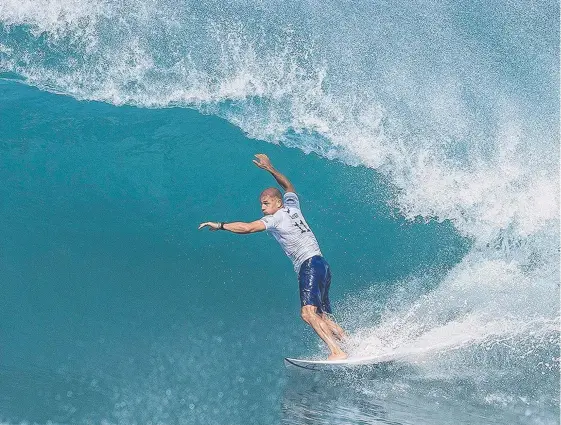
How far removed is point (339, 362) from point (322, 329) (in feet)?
1.18

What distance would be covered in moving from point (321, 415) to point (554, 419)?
7.84ft

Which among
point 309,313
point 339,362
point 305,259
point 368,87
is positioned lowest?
point 339,362

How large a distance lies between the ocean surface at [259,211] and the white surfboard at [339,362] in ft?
0.42

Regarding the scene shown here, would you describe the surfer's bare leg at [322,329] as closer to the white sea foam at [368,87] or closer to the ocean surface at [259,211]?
the ocean surface at [259,211]

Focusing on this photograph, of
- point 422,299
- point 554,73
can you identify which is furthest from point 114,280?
point 554,73

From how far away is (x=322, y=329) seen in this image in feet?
22.3

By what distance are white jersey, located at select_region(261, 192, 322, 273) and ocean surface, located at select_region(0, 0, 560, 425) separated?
1.14 m

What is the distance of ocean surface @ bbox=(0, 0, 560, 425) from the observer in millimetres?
7168

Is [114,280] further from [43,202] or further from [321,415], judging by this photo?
[321,415]

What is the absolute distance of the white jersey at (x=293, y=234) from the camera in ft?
22.2

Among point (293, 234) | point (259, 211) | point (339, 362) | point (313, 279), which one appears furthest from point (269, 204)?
point (259, 211)

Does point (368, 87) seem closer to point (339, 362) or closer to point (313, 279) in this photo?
point (313, 279)

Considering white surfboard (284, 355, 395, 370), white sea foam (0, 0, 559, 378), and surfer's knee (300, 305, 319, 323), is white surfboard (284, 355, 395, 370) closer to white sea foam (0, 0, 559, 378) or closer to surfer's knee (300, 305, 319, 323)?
surfer's knee (300, 305, 319, 323)

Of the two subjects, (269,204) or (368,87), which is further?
(368,87)
